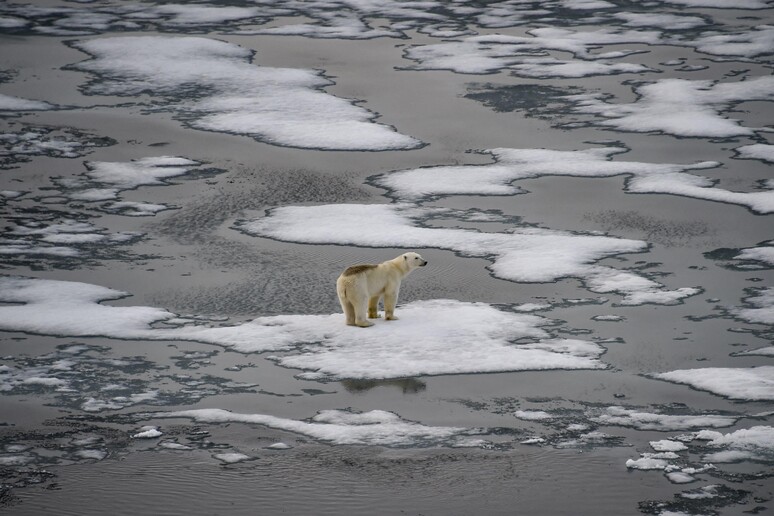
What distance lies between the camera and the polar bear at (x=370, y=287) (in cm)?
950

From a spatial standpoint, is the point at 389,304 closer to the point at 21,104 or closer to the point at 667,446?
the point at 667,446

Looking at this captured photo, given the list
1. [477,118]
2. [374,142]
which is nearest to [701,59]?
[477,118]

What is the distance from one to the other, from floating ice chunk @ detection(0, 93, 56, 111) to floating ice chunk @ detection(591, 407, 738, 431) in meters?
11.5

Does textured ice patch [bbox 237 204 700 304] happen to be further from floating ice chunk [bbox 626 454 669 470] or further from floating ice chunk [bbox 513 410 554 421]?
floating ice chunk [bbox 626 454 669 470]

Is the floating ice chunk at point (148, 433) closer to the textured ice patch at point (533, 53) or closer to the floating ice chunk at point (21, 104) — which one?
the floating ice chunk at point (21, 104)

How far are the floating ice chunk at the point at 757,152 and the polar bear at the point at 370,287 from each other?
655 centimetres

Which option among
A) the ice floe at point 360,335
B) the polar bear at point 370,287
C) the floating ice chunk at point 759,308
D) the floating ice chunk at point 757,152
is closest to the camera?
the ice floe at point 360,335

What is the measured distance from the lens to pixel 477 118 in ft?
54.5

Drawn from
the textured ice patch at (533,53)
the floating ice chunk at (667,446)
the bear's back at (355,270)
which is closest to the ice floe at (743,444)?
the floating ice chunk at (667,446)

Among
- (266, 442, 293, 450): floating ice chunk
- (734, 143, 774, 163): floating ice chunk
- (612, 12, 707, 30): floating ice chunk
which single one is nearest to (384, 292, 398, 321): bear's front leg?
(266, 442, 293, 450): floating ice chunk

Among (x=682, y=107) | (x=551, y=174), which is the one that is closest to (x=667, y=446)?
(x=551, y=174)

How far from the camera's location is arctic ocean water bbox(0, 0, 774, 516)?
7238 millimetres

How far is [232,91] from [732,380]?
11087 millimetres

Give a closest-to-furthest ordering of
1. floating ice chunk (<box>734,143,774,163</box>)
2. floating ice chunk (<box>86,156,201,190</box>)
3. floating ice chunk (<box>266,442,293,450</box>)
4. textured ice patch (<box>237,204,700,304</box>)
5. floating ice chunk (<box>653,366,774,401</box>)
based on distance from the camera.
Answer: floating ice chunk (<box>266,442,293,450</box>)
floating ice chunk (<box>653,366,774,401</box>)
textured ice patch (<box>237,204,700,304</box>)
floating ice chunk (<box>86,156,201,190</box>)
floating ice chunk (<box>734,143,774,163</box>)
